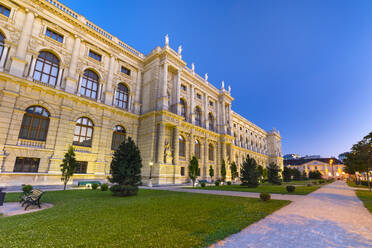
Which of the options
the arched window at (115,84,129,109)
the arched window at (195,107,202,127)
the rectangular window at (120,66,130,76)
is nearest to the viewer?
the arched window at (115,84,129,109)

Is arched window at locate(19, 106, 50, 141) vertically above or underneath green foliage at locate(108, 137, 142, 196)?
above

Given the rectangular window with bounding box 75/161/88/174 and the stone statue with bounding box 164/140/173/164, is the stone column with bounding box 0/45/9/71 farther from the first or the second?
the stone statue with bounding box 164/140/173/164

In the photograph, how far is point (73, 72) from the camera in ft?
75.4

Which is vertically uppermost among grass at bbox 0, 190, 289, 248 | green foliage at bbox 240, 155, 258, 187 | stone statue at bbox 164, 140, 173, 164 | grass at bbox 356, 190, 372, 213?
stone statue at bbox 164, 140, 173, 164

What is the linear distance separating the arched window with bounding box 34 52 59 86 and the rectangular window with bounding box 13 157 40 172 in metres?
9.23

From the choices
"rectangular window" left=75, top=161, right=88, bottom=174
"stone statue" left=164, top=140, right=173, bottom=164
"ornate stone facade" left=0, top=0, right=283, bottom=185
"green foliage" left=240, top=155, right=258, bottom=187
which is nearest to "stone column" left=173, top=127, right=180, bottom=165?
"ornate stone facade" left=0, top=0, right=283, bottom=185

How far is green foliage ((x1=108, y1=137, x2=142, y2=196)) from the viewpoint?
43.6 feet

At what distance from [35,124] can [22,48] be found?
844cm

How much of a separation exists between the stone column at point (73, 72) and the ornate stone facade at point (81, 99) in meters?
0.11

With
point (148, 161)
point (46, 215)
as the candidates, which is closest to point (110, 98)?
point (148, 161)

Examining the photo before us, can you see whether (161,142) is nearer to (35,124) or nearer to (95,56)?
(35,124)

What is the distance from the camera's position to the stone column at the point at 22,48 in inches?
731

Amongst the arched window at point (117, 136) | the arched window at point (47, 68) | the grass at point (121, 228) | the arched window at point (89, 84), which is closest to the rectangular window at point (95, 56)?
the arched window at point (89, 84)

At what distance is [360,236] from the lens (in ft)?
18.2
